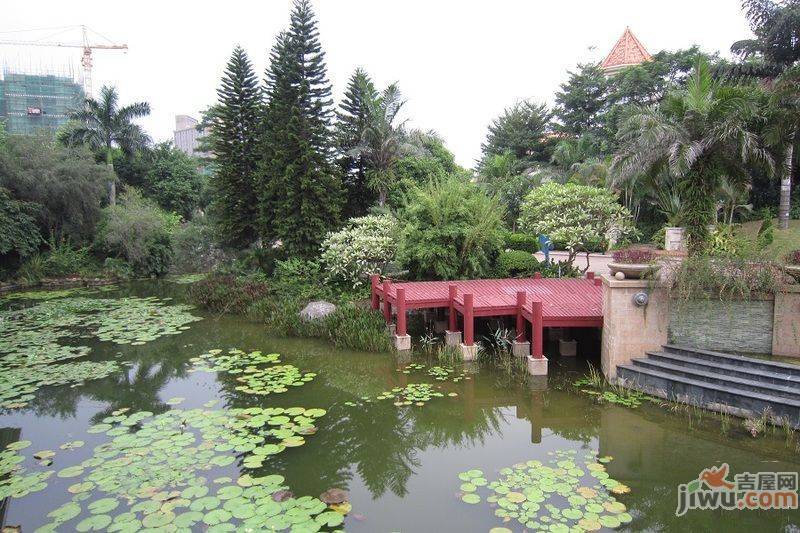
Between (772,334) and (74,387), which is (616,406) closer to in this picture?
(772,334)

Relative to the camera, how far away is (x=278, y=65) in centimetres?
1516

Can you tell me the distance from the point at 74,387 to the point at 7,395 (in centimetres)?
82

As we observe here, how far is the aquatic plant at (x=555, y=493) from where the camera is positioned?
4117 millimetres

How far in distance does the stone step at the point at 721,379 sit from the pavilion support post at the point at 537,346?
4.41 feet

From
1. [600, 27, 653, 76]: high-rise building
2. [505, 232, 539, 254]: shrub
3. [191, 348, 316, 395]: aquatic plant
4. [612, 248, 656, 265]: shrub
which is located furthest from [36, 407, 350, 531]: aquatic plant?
[600, 27, 653, 76]: high-rise building

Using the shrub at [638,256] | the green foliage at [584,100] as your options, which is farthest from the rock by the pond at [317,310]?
the green foliage at [584,100]

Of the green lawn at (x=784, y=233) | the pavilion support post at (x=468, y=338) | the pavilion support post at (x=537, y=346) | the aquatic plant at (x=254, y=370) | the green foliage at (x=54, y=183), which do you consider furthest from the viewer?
the green foliage at (x=54, y=183)

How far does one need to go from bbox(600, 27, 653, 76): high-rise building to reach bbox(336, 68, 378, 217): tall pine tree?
69.1ft

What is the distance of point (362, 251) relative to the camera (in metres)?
12.5

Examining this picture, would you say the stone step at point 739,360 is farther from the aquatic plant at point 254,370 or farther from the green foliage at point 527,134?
the green foliage at point 527,134

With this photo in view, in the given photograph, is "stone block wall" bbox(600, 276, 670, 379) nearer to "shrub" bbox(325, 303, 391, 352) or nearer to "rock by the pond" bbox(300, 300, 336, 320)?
"shrub" bbox(325, 303, 391, 352)

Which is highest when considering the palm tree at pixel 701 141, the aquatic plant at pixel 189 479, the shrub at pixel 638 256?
the palm tree at pixel 701 141

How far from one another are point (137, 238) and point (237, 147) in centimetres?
668

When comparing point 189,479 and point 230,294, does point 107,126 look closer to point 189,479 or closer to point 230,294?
point 230,294
